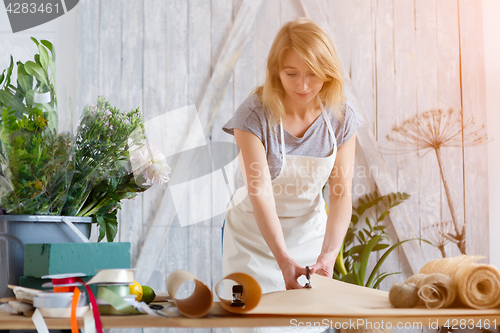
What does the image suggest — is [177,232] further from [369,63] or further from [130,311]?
[130,311]

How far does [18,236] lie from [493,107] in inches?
96.4

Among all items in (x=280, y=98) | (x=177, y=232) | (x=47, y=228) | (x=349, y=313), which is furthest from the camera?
(x=177, y=232)

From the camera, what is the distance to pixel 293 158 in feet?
4.39

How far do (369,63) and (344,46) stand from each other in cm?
17

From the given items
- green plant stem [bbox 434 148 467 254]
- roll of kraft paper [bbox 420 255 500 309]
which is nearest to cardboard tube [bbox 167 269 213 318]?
roll of kraft paper [bbox 420 255 500 309]

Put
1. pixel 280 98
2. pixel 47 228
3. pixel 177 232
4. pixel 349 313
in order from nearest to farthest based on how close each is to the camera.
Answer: pixel 349 313 → pixel 47 228 → pixel 280 98 → pixel 177 232

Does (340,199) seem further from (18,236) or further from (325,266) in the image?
(18,236)

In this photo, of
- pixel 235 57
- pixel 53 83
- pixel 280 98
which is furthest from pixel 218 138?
pixel 53 83

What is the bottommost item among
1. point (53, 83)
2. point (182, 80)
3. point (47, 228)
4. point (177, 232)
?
point (177, 232)

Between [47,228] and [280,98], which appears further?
[280,98]

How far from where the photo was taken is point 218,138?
7.77ft

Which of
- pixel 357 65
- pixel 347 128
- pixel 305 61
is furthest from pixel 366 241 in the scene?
pixel 305 61

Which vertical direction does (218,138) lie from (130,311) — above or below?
above

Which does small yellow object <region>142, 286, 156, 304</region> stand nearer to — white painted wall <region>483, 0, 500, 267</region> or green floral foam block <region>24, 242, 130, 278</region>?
green floral foam block <region>24, 242, 130, 278</region>
